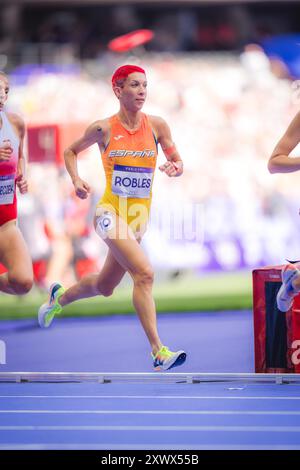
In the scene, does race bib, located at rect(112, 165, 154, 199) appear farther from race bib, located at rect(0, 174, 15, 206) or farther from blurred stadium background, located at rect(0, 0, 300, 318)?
blurred stadium background, located at rect(0, 0, 300, 318)

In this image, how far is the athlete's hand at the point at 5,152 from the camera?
685 cm

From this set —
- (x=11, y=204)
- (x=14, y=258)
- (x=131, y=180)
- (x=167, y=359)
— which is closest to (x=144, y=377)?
(x=167, y=359)

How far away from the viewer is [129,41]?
11.1 metres

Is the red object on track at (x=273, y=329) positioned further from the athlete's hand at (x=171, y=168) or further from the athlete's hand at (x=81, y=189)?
the athlete's hand at (x=81, y=189)

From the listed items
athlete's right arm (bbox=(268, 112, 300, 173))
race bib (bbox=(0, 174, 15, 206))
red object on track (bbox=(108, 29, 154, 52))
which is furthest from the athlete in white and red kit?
red object on track (bbox=(108, 29, 154, 52))

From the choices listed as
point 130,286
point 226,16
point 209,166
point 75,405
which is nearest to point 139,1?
point 226,16

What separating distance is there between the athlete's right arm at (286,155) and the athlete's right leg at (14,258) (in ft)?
6.06

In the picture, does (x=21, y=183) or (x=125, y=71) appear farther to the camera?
(x=21, y=183)

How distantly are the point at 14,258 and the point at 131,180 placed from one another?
942 millimetres

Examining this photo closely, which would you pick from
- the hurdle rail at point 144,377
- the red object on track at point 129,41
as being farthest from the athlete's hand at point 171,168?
the red object on track at point 129,41

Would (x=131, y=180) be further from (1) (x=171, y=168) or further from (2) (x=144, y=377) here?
(2) (x=144, y=377)

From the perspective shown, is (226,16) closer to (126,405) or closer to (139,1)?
(139,1)

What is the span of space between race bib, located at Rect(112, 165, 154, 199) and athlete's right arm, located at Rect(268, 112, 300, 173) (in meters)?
1.01

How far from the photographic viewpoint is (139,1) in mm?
12406
